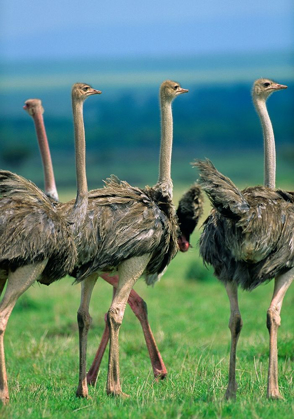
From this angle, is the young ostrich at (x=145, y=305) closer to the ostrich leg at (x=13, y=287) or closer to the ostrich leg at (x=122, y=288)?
the ostrich leg at (x=122, y=288)

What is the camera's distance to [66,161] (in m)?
47.9

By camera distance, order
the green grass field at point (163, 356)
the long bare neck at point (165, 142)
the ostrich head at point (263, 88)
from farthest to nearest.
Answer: the ostrich head at point (263, 88) → the long bare neck at point (165, 142) → the green grass field at point (163, 356)

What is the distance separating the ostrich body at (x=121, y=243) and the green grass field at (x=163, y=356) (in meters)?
0.41

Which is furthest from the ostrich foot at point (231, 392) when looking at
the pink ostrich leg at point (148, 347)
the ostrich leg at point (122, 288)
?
the pink ostrich leg at point (148, 347)

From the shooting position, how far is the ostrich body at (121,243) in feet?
18.3

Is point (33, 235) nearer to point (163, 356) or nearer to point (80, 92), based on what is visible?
point (80, 92)

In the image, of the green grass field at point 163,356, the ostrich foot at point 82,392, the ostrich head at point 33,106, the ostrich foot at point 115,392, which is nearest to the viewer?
the green grass field at point 163,356

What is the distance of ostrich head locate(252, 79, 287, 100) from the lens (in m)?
6.37

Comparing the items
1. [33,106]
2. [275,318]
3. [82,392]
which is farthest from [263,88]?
[82,392]

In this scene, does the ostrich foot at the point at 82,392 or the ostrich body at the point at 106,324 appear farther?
the ostrich body at the point at 106,324

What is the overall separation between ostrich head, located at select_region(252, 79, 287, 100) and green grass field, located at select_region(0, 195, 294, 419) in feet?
4.12

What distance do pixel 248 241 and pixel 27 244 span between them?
4.47 ft

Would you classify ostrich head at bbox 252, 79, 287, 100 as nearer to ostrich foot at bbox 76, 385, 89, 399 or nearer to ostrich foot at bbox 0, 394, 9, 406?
ostrich foot at bbox 76, 385, 89, 399

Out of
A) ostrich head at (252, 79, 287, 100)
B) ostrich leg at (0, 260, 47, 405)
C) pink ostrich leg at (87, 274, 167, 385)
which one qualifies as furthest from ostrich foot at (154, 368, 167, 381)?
ostrich head at (252, 79, 287, 100)
